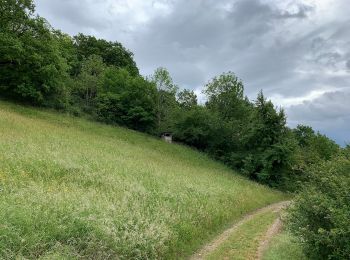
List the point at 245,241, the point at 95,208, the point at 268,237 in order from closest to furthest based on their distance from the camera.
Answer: the point at 95,208 < the point at 245,241 < the point at 268,237

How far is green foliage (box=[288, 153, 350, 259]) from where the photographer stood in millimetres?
10008

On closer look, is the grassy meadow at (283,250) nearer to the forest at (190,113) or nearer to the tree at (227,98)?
the forest at (190,113)

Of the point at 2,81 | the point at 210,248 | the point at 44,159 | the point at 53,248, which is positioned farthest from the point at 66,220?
the point at 2,81

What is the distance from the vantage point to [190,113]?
1994 inches

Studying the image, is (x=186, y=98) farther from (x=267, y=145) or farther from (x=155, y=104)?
(x=267, y=145)

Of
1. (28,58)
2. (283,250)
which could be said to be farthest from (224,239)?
(28,58)

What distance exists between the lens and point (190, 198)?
57.0 feet

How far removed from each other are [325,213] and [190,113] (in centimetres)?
3988

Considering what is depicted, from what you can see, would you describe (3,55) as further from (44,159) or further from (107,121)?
(44,159)

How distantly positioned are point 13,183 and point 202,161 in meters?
31.4

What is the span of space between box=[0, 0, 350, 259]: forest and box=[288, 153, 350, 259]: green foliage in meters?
0.03

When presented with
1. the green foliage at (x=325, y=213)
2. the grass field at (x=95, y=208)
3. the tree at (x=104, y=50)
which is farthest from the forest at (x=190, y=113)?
the tree at (x=104, y=50)

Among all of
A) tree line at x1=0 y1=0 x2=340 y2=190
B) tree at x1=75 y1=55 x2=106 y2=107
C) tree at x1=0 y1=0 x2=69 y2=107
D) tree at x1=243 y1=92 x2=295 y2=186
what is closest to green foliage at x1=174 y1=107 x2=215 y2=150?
tree line at x1=0 y1=0 x2=340 y2=190

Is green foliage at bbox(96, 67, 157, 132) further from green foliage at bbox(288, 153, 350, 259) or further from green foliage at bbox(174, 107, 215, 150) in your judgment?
green foliage at bbox(288, 153, 350, 259)
